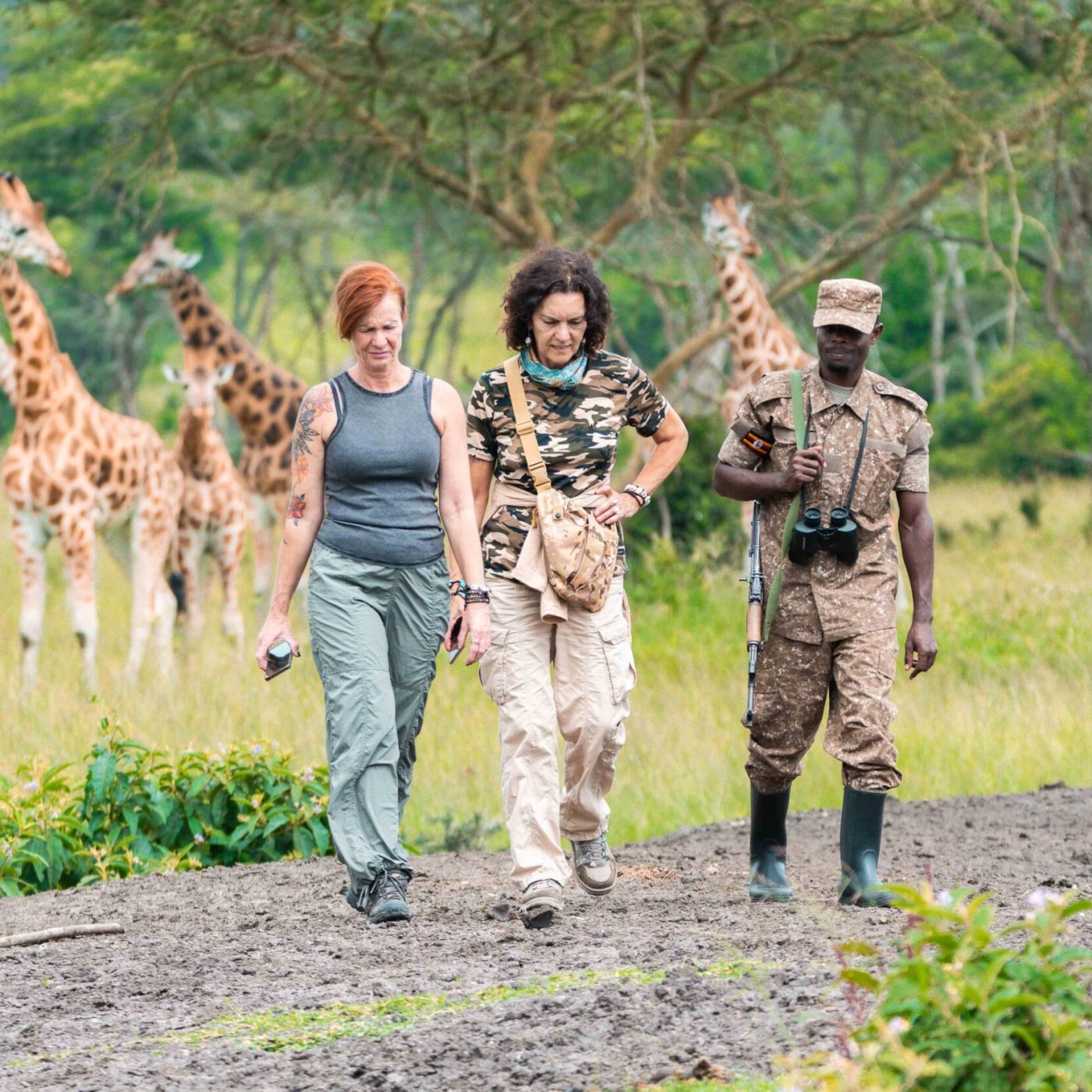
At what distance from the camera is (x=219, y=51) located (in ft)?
46.4

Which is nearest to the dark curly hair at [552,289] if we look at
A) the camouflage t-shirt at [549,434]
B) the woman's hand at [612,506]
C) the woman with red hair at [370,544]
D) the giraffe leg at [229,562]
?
the camouflage t-shirt at [549,434]

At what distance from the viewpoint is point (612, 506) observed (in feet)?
17.9

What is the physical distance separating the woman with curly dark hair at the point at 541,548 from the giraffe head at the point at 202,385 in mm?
7370

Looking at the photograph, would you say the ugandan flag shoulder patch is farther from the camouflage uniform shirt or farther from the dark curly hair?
the dark curly hair

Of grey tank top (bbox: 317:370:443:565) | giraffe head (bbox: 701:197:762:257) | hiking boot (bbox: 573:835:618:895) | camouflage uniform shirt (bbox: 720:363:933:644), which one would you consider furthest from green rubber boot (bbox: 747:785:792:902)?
giraffe head (bbox: 701:197:762:257)

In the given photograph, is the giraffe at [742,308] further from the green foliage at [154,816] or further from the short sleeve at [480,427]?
the short sleeve at [480,427]

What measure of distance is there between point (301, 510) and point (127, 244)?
20.3 m

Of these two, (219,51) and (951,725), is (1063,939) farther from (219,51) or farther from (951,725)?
(219,51)

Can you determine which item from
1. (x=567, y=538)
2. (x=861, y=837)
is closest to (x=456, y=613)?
(x=567, y=538)

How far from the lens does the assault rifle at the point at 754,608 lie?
17.9 ft

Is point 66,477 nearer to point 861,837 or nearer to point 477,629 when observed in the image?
point 477,629

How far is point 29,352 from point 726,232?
16.5 ft

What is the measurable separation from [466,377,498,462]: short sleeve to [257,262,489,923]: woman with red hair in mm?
43

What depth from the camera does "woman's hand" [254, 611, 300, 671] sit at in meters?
5.43
